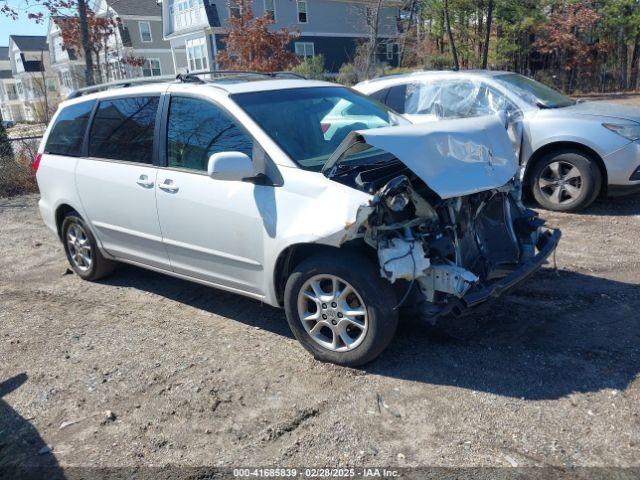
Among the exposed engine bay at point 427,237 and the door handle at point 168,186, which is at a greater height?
the door handle at point 168,186

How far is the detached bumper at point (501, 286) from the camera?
10.8 feet

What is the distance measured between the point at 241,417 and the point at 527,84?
20.8 feet

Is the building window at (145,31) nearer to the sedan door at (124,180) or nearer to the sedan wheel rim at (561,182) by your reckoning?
the sedan door at (124,180)

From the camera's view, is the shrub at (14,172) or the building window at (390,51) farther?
the building window at (390,51)

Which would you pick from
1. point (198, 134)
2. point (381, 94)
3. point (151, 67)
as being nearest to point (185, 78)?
point (198, 134)

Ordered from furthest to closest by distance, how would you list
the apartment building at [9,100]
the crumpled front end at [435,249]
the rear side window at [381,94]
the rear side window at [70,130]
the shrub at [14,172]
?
the apartment building at [9,100] → the shrub at [14,172] → the rear side window at [381,94] → the rear side window at [70,130] → the crumpled front end at [435,249]

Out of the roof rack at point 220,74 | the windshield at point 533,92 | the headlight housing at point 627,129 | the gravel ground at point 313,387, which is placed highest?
the roof rack at point 220,74

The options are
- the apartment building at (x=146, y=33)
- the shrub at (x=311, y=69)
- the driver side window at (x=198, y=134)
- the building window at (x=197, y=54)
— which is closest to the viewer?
the driver side window at (x=198, y=134)

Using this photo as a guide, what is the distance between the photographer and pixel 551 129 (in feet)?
21.7

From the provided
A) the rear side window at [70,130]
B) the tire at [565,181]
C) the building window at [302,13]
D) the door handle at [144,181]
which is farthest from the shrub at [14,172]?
the building window at [302,13]

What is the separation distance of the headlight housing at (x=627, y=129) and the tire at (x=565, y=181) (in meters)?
0.42

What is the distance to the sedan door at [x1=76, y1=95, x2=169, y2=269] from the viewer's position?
14.8ft

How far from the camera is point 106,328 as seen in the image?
15.2 feet

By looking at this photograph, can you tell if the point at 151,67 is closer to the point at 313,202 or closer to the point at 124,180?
the point at 124,180
